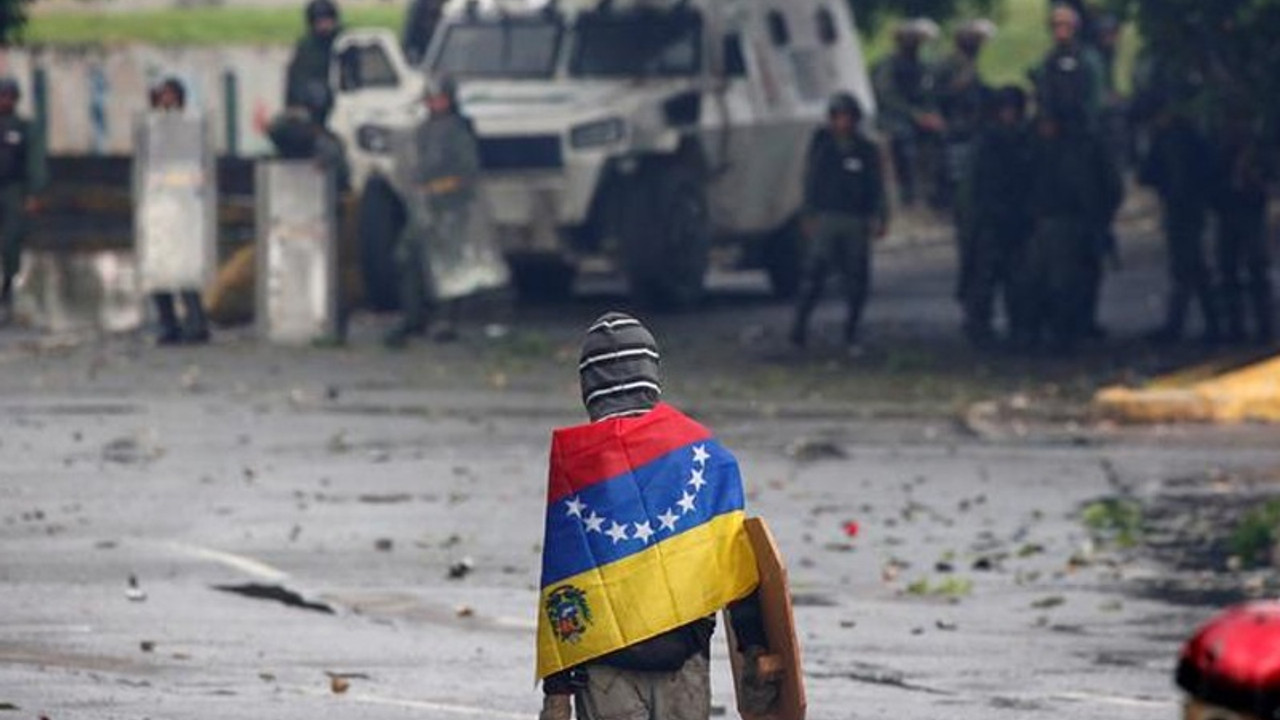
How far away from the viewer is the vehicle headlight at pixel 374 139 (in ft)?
88.5

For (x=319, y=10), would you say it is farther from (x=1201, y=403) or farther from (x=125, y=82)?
(x=125, y=82)

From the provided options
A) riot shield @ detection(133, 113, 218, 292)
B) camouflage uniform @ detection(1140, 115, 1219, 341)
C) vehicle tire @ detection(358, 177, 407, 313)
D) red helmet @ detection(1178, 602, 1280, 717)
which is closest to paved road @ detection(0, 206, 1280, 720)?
riot shield @ detection(133, 113, 218, 292)

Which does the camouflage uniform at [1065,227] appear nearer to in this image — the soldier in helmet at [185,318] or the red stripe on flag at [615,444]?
the soldier in helmet at [185,318]

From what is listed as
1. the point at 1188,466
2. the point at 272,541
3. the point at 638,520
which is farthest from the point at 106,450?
the point at 638,520

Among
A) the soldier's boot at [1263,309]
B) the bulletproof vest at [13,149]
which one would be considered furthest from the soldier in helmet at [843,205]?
the bulletproof vest at [13,149]

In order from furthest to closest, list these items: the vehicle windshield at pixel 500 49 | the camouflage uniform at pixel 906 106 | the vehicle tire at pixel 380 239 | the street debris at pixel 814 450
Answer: the camouflage uniform at pixel 906 106, the vehicle windshield at pixel 500 49, the vehicle tire at pixel 380 239, the street debris at pixel 814 450

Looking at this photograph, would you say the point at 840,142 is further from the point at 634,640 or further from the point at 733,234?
the point at 634,640

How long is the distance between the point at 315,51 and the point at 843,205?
5393 mm

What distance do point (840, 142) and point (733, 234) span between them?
13.1ft

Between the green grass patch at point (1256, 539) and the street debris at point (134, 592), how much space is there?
14.4 ft

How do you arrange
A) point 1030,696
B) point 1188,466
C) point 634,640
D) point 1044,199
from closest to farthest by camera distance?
1. point 634,640
2. point 1030,696
3. point 1188,466
4. point 1044,199

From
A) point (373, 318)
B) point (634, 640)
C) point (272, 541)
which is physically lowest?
point (373, 318)

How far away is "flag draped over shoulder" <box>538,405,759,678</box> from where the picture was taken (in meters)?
7.12

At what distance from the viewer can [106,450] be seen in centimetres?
1841
